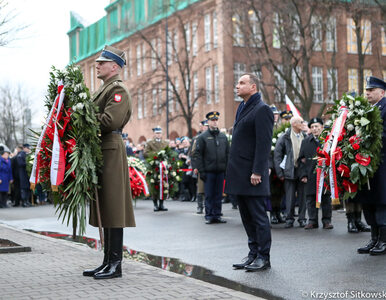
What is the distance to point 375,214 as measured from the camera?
8.34m

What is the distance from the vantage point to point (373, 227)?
28.0ft

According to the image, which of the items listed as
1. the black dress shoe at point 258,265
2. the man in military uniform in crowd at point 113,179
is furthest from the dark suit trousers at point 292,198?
the man in military uniform in crowd at point 113,179

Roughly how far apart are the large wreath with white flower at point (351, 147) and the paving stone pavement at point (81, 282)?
2822 millimetres

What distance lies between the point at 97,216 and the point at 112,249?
0.40 meters

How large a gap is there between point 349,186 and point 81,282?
3.82 m

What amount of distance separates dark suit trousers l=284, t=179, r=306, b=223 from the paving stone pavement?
4.68 metres

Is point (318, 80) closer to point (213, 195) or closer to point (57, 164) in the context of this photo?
point (213, 195)

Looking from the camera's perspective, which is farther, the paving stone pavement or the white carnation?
the white carnation

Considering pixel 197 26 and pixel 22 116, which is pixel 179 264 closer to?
pixel 197 26

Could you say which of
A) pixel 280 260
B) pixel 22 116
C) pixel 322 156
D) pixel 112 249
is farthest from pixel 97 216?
pixel 22 116

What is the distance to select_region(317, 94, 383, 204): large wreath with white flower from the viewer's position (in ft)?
27.0

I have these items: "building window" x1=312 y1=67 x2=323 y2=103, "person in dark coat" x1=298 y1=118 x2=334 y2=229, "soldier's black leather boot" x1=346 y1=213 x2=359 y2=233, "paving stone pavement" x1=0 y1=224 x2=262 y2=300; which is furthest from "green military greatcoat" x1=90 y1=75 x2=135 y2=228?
"building window" x1=312 y1=67 x2=323 y2=103

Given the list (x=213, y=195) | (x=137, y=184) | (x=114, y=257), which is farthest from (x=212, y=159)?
(x=114, y=257)

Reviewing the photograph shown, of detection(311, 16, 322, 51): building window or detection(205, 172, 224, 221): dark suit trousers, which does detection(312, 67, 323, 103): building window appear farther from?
detection(205, 172, 224, 221): dark suit trousers
